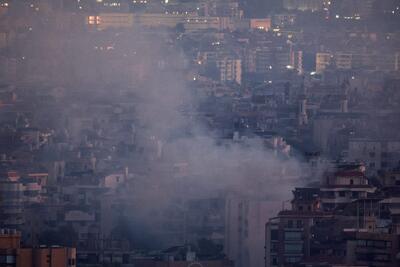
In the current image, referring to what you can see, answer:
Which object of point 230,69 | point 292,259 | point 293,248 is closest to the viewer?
point 292,259

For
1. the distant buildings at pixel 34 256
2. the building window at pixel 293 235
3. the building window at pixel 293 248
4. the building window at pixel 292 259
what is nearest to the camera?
the distant buildings at pixel 34 256

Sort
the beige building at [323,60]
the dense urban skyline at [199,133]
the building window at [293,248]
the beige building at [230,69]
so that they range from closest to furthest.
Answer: the building window at [293,248]
the dense urban skyline at [199,133]
the beige building at [230,69]
the beige building at [323,60]

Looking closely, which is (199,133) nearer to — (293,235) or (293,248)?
(293,235)

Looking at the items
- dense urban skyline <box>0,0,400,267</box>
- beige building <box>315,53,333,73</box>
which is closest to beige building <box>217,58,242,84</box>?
dense urban skyline <box>0,0,400,267</box>

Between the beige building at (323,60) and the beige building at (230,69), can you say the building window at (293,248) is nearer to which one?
the beige building at (230,69)

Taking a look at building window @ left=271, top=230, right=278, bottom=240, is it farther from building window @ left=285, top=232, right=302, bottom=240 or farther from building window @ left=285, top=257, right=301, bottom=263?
building window @ left=285, top=257, right=301, bottom=263

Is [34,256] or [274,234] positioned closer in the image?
[34,256]

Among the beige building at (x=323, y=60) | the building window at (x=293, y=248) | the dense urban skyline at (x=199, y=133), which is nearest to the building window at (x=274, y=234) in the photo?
the dense urban skyline at (x=199, y=133)

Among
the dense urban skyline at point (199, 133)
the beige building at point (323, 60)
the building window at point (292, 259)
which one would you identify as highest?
the building window at point (292, 259)

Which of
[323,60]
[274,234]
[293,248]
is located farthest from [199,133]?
[323,60]

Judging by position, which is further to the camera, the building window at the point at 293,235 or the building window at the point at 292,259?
the building window at the point at 293,235

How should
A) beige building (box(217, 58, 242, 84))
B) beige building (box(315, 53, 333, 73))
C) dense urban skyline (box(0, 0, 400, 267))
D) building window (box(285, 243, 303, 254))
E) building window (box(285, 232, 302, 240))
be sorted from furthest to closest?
beige building (box(315, 53, 333, 73)), beige building (box(217, 58, 242, 84)), dense urban skyline (box(0, 0, 400, 267)), building window (box(285, 232, 302, 240)), building window (box(285, 243, 303, 254))

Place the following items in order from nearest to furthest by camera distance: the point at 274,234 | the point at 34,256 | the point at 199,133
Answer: the point at 34,256
the point at 274,234
the point at 199,133
